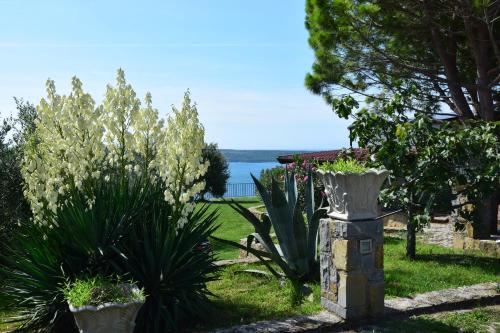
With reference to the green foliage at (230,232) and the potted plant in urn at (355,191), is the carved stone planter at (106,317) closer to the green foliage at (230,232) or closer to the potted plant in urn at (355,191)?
the potted plant in urn at (355,191)

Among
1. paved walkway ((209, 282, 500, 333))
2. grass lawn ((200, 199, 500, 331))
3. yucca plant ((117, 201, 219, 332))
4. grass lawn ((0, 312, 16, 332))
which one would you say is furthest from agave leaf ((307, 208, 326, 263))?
grass lawn ((0, 312, 16, 332))

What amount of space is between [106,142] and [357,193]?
2515mm

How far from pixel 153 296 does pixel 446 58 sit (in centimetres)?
771

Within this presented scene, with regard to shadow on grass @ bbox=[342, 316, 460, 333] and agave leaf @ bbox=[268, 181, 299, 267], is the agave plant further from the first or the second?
shadow on grass @ bbox=[342, 316, 460, 333]

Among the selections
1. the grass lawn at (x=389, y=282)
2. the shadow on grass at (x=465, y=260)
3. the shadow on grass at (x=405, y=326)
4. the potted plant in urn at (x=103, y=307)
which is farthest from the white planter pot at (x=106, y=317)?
the shadow on grass at (x=465, y=260)

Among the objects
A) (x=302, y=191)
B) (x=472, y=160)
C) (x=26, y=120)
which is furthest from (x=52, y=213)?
(x=302, y=191)

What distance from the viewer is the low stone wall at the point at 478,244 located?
25.6ft

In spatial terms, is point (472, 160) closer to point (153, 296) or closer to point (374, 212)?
point (374, 212)

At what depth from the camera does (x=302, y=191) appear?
1362 centimetres

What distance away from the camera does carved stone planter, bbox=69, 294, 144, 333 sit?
3.67m

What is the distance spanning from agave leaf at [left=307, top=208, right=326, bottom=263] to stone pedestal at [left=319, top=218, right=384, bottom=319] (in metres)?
1.08

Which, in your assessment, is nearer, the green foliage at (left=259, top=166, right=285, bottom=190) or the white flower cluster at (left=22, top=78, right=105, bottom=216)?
the white flower cluster at (left=22, top=78, right=105, bottom=216)

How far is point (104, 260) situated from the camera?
14.8 ft

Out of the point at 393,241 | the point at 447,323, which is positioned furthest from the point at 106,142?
the point at 393,241
